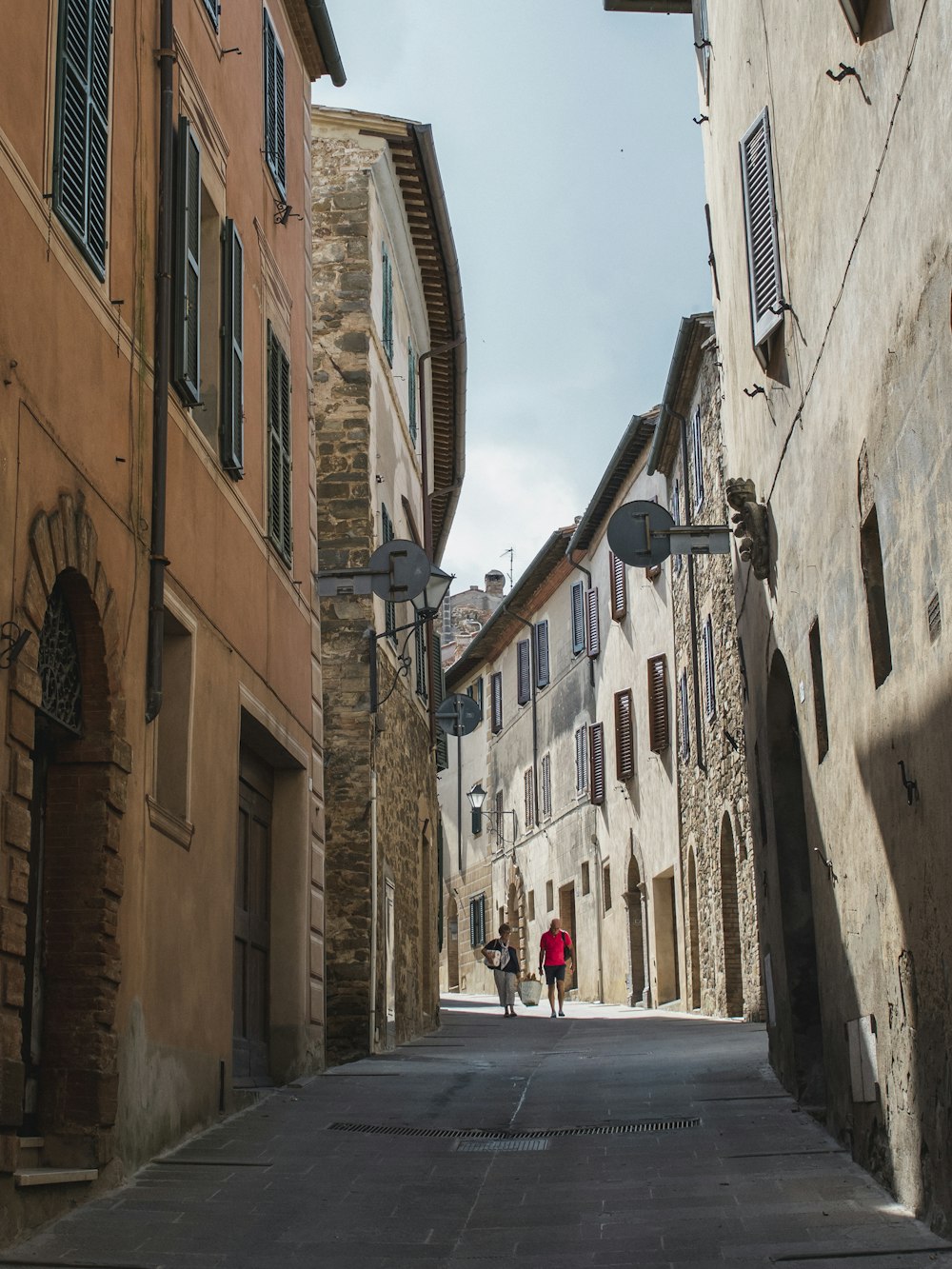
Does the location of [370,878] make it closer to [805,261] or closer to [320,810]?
[320,810]

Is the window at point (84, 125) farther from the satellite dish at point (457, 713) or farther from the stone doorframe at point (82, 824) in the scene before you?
the satellite dish at point (457, 713)

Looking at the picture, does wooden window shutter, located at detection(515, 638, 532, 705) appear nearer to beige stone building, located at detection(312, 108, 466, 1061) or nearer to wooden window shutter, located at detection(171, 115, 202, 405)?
beige stone building, located at detection(312, 108, 466, 1061)

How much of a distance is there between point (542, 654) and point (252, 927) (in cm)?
2736

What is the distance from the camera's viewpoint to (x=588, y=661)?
3469 cm

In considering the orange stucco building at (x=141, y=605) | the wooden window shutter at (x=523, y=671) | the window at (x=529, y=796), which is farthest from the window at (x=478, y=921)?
the orange stucco building at (x=141, y=605)

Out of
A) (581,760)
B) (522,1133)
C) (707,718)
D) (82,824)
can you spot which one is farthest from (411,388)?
(581,760)

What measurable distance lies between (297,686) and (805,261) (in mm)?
5461

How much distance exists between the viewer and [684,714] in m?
25.7

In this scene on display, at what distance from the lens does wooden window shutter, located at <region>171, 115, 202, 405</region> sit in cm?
919

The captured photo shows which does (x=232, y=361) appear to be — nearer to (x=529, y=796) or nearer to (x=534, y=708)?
(x=534, y=708)

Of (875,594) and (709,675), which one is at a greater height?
(709,675)

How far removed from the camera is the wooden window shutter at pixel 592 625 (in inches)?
1332

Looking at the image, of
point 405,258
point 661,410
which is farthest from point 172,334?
point 661,410

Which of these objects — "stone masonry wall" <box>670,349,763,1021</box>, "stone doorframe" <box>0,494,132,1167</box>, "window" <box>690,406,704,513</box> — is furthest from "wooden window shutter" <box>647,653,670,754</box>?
"stone doorframe" <box>0,494,132,1167</box>
